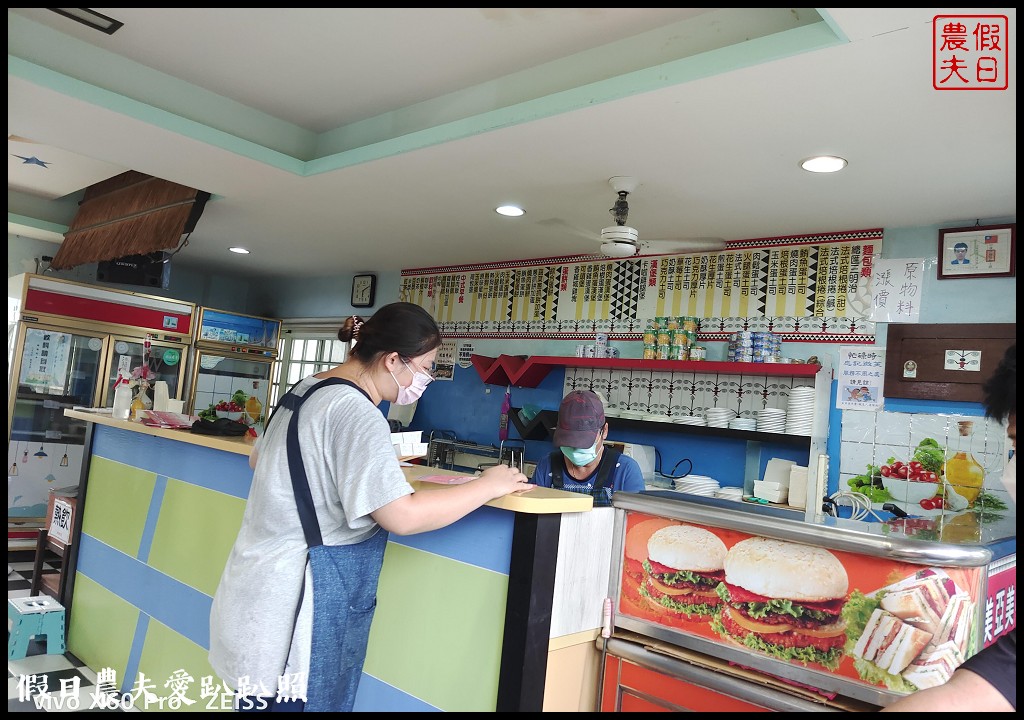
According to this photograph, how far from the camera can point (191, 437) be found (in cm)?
332

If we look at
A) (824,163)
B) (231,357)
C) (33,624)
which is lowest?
(33,624)

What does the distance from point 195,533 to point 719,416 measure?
3062mm

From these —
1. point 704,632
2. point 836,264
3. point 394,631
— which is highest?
point 836,264

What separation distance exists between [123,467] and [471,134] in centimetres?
272

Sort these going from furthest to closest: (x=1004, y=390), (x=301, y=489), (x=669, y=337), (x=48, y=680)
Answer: (x=669, y=337) < (x=48, y=680) < (x=301, y=489) < (x=1004, y=390)

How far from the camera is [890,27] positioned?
2.17 m

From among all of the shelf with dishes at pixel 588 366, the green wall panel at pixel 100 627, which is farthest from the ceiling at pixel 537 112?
the green wall panel at pixel 100 627

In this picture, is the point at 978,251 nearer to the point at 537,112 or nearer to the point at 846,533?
the point at 537,112

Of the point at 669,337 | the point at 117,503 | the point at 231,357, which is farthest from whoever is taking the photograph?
the point at 231,357

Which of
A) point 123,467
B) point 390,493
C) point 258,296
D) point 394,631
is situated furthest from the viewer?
point 258,296

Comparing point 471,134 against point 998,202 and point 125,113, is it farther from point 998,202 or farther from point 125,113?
point 998,202

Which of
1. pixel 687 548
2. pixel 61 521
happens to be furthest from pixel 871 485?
pixel 61 521

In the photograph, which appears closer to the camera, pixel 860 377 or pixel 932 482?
pixel 932 482

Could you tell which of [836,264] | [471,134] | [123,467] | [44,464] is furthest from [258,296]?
[836,264]
